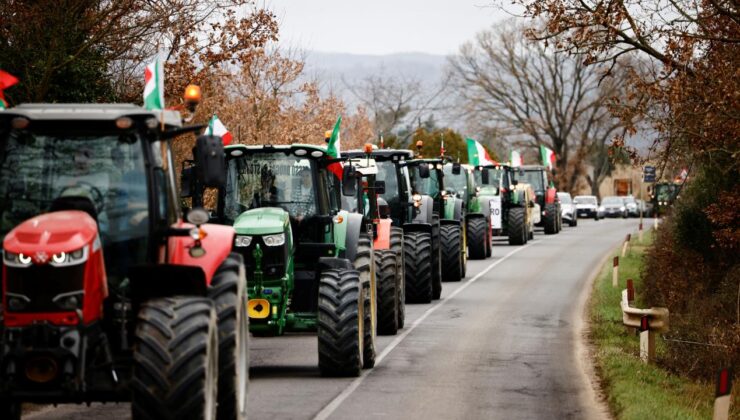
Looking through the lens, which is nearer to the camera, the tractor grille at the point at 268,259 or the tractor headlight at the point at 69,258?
the tractor headlight at the point at 69,258

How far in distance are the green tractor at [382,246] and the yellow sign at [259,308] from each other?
235cm

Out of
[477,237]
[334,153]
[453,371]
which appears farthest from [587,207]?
[453,371]

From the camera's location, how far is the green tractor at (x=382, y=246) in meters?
20.6

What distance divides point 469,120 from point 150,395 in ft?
291

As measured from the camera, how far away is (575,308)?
2791 centimetres

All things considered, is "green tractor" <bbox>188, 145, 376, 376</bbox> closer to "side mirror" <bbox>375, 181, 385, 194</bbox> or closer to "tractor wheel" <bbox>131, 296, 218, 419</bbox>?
"side mirror" <bbox>375, 181, 385, 194</bbox>

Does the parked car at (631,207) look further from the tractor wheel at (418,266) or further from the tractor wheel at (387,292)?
the tractor wheel at (387,292)

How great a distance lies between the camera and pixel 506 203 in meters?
49.8

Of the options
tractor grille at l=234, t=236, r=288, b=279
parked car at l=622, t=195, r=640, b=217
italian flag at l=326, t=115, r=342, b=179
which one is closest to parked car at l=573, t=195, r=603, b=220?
parked car at l=622, t=195, r=640, b=217

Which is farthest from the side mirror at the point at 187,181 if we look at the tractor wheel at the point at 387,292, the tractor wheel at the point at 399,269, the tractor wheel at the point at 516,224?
the tractor wheel at the point at 516,224

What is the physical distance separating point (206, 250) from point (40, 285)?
1.78 metres

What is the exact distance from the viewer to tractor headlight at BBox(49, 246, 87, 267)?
9539 mm

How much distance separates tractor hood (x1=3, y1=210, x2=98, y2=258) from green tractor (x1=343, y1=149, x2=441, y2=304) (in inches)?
631

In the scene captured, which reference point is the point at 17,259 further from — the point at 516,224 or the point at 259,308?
the point at 516,224
